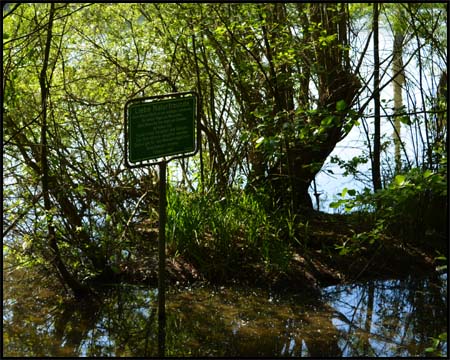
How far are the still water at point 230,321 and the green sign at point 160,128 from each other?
4.32 ft

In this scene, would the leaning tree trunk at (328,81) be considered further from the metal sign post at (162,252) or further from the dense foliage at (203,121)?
the metal sign post at (162,252)

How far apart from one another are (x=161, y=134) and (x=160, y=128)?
4 cm

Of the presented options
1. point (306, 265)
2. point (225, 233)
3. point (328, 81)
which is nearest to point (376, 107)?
point (328, 81)

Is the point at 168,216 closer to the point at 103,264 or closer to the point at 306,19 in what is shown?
the point at 103,264

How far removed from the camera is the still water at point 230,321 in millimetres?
4875

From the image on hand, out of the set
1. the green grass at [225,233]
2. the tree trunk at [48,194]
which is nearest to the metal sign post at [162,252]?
the tree trunk at [48,194]

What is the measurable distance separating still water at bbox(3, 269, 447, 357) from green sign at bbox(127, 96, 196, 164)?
1317mm

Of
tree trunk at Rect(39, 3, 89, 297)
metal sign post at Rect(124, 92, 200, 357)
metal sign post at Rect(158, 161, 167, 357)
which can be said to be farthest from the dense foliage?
→ metal sign post at Rect(158, 161, 167, 357)

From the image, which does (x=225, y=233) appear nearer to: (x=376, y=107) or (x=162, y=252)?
(x=162, y=252)

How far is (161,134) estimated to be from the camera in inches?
197

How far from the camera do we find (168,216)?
6617mm

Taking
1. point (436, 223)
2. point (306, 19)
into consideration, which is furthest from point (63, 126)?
point (436, 223)

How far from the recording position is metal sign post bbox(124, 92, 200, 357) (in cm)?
491

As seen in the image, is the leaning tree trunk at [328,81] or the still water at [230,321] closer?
the still water at [230,321]
